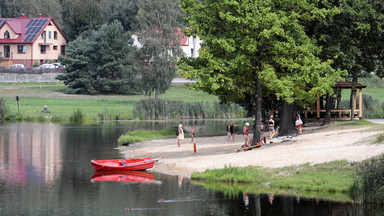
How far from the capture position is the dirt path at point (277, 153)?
3656 centimetres

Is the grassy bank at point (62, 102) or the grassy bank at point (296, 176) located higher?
the grassy bank at point (62, 102)

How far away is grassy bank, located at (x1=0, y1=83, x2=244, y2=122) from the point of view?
78.5m

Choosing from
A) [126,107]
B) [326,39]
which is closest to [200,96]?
[126,107]

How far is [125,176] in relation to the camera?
38625 millimetres

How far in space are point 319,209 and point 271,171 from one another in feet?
22.8

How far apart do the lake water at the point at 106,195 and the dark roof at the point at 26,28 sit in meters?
79.1

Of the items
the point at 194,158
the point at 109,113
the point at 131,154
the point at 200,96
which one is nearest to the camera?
the point at 194,158

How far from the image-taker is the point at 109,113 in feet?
262

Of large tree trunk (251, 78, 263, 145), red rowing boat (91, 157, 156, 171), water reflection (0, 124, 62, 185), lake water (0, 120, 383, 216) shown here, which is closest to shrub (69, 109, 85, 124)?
water reflection (0, 124, 62, 185)

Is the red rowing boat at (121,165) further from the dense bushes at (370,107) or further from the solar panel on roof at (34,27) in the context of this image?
the solar panel on roof at (34,27)

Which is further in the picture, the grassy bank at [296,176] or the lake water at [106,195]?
the grassy bank at [296,176]

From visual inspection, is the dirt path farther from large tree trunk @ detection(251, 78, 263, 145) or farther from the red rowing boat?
large tree trunk @ detection(251, 78, 263, 145)

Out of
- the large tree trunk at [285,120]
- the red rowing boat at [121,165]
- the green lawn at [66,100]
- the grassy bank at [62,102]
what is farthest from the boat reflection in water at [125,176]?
the green lawn at [66,100]

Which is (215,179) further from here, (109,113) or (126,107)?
(126,107)
